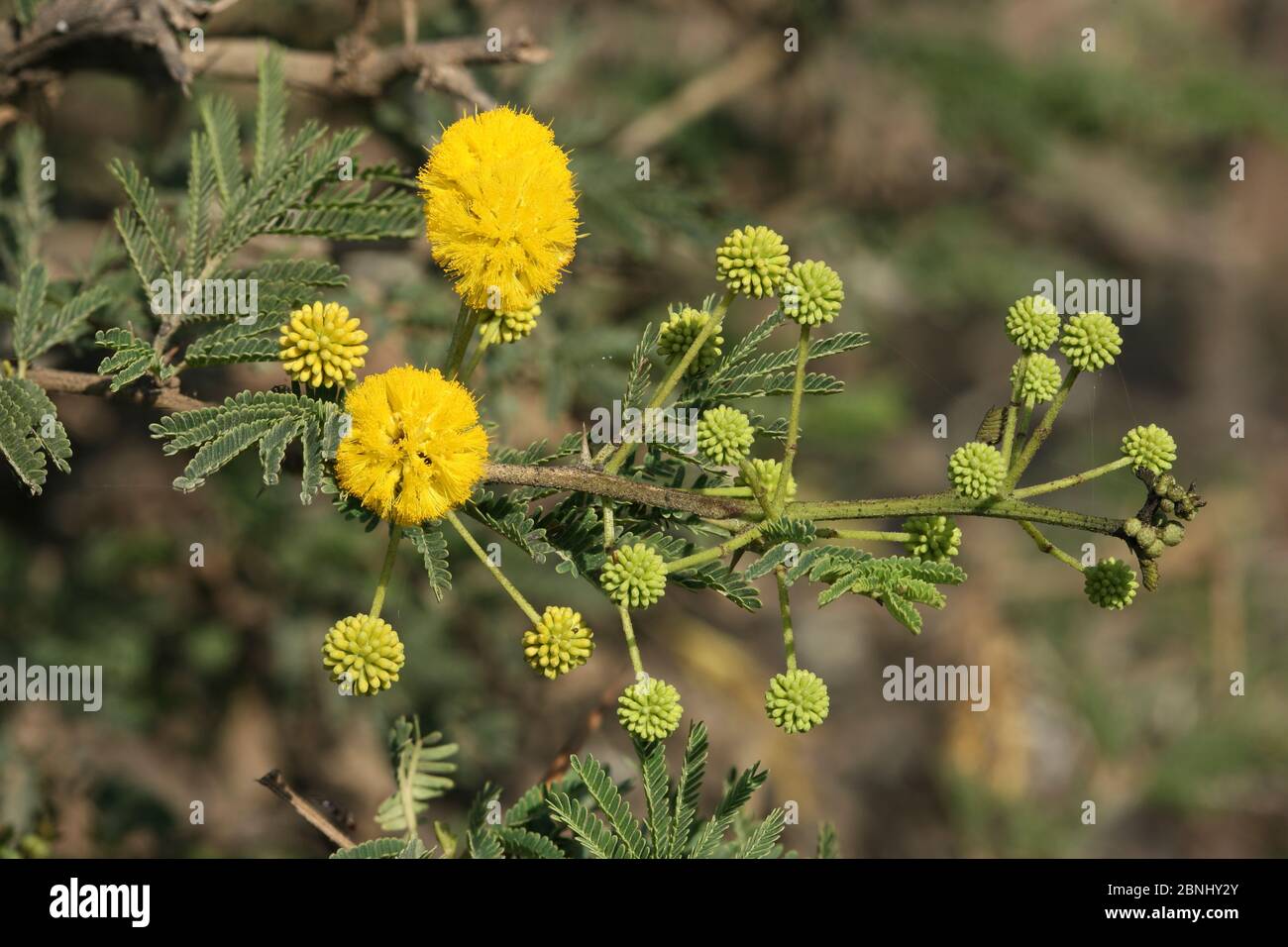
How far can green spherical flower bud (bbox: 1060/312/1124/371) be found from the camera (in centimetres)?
232

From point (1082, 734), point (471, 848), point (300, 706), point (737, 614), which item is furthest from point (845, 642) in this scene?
point (471, 848)

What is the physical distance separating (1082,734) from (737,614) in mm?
2137

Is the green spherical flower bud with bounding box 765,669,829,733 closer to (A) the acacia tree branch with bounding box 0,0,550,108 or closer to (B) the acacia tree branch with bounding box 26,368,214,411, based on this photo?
(B) the acacia tree branch with bounding box 26,368,214,411

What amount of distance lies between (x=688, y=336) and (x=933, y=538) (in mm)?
677

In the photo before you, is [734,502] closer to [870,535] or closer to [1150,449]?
[870,535]

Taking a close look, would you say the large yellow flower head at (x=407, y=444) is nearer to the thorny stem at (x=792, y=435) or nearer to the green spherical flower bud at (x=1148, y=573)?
the thorny stem at (x=792, y=435)

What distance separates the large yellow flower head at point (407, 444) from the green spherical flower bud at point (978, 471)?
0.93 m

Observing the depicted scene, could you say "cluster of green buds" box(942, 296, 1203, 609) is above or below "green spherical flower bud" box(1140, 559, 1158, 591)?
above

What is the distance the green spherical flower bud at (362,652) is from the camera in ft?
7.18

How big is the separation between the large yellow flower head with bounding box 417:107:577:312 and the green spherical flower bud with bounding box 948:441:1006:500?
91cm

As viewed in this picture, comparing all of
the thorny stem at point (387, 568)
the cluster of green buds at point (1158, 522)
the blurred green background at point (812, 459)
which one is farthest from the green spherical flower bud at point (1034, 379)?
the blurred green background at point (812, 459)

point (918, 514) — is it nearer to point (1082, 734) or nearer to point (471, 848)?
point (471, 848)

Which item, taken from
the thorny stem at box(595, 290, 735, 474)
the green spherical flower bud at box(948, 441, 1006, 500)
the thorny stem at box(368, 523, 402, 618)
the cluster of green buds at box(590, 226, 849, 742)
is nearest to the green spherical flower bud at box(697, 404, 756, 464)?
the cluster of green buds at box(590, 226, 849, 742)
